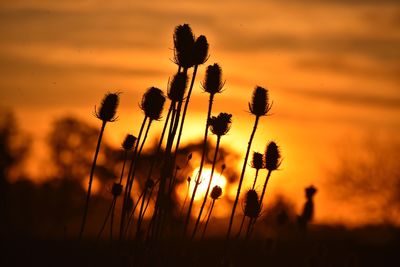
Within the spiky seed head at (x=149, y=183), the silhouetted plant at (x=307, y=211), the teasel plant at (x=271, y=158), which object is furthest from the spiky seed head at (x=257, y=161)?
the silhouetted plant at (x=307, y=211)

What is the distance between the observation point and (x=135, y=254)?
9.41m

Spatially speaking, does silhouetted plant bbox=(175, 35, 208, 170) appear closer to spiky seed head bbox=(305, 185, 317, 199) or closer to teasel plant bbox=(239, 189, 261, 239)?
teasel plant bbox=(239, 189, 261, 239)

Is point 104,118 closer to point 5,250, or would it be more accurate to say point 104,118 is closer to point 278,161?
point 278,161

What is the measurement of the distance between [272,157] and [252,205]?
1.04 meters

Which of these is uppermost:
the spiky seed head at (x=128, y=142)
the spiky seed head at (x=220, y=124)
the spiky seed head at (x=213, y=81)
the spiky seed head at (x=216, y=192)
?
the spiky seed head at (x=213, y=81)

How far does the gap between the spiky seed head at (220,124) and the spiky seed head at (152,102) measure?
106 cm

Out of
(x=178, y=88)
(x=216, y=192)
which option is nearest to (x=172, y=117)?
(x=178, y=88)

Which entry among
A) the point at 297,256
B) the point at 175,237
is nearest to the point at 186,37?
the point at 175,237

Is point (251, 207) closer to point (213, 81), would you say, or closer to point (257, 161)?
point (257, 161)

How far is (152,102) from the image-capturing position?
10.7m

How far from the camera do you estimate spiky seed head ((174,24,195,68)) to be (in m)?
10.4

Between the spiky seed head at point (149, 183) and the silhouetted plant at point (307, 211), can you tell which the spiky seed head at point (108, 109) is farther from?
the silhouetted plant at point (307, 211)

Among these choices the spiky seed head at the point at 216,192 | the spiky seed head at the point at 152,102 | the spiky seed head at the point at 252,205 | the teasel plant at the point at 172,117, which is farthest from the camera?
the spiky seed head at the point at 216,192

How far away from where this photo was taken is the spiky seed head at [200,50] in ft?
34.9
